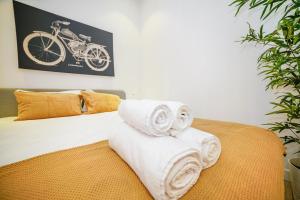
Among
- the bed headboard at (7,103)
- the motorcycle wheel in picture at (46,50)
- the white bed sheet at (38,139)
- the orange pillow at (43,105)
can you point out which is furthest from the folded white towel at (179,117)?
the motorcycle wheel in picture at (46,50)

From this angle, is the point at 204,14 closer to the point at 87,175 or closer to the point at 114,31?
the point at 114,31

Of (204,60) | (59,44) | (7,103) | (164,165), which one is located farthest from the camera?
(204,60)

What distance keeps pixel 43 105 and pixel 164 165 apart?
1.62 m

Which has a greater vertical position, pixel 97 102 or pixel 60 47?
pixel 60 47

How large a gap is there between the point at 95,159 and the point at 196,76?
2.03 m

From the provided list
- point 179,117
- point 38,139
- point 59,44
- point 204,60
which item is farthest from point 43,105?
point 204,60

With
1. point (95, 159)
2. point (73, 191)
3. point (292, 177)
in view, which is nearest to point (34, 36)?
point (95, 159)

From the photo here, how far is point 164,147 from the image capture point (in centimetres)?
49

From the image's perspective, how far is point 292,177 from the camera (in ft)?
4.06

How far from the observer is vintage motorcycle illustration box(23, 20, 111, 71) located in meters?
1.88

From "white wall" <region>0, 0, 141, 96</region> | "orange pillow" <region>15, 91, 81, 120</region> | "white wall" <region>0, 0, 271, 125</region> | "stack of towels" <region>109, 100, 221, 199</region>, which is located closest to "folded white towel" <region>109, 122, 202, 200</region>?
"stack of towels" <region>109, 100, 221, 199</region>

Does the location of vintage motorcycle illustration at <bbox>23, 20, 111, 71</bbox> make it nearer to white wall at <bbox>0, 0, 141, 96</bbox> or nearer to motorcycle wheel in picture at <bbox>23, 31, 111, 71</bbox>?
motorcycle wheel in picture at <bbox>23, 31, 111, 71</bbox>

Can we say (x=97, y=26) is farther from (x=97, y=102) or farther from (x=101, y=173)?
(x=101, y=173)

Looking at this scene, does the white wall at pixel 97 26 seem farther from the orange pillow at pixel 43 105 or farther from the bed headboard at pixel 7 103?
the orange pillow at pixel 43 105
